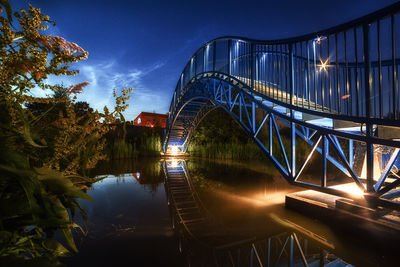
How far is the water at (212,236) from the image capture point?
233 cm

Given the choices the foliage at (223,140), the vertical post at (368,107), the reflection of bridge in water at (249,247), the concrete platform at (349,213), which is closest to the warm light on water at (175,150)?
the foliage at (223,140)

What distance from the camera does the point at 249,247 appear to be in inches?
102

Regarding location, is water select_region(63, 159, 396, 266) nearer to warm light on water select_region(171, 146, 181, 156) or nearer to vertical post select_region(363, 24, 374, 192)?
vertical post select_region(363, 24, 374, 192)

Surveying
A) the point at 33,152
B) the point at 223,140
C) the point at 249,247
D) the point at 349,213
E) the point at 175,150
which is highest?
the point at 223,140

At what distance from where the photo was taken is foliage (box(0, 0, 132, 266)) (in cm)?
70

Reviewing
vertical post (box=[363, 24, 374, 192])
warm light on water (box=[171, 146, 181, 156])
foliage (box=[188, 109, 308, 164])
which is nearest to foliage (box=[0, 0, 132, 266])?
vertical post (box=[363, 24, 374, 192])

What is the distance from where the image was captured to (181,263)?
222 cm

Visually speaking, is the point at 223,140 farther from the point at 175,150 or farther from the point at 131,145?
the point at 131,145

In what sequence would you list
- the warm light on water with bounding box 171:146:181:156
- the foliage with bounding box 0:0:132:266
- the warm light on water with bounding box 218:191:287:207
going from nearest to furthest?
1. the foliage with bounding box 0:0:132:266
2. the warm light on water with bounding box 218:191:287:207
3. the warm light on water with bounding box 171:146:181:156

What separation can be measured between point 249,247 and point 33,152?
2572mm

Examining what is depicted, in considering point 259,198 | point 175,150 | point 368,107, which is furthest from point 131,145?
point 368,107

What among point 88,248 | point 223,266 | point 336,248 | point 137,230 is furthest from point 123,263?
point 336,248

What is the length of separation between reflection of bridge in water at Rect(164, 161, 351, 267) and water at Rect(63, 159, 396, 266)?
0.04 ft

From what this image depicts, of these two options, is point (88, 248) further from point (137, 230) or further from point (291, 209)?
point (291, 209)
